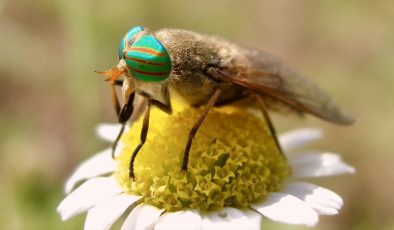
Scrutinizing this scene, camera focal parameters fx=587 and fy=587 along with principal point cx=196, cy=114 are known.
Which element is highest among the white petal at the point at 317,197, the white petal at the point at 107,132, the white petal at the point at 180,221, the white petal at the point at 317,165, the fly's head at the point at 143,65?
the fly's head at the point at 143,65

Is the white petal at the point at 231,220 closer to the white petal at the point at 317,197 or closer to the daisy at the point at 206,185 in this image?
the daisy at the point at 206,185

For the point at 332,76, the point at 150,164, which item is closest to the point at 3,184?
the point at 150,164

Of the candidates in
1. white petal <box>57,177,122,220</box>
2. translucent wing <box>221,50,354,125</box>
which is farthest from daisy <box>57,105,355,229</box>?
translucent wing <box>221,50,354,125</box>

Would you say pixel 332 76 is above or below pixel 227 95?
above

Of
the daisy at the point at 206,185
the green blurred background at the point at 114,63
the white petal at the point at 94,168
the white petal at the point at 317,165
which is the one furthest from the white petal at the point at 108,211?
the green blurred background at the point at 114,63

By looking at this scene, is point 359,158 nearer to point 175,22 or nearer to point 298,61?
point 298,61

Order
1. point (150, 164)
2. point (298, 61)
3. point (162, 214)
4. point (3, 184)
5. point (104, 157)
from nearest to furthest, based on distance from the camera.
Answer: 1. point (162, 214)
2. point (150, 164)
3. point (104, 157)
4. point (3, 184)
5. point (298, 61)

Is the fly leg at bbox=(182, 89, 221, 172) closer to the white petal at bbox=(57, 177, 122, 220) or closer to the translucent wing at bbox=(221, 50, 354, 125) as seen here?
the translucent wing at bbox=(221, 50, 354, 125)
